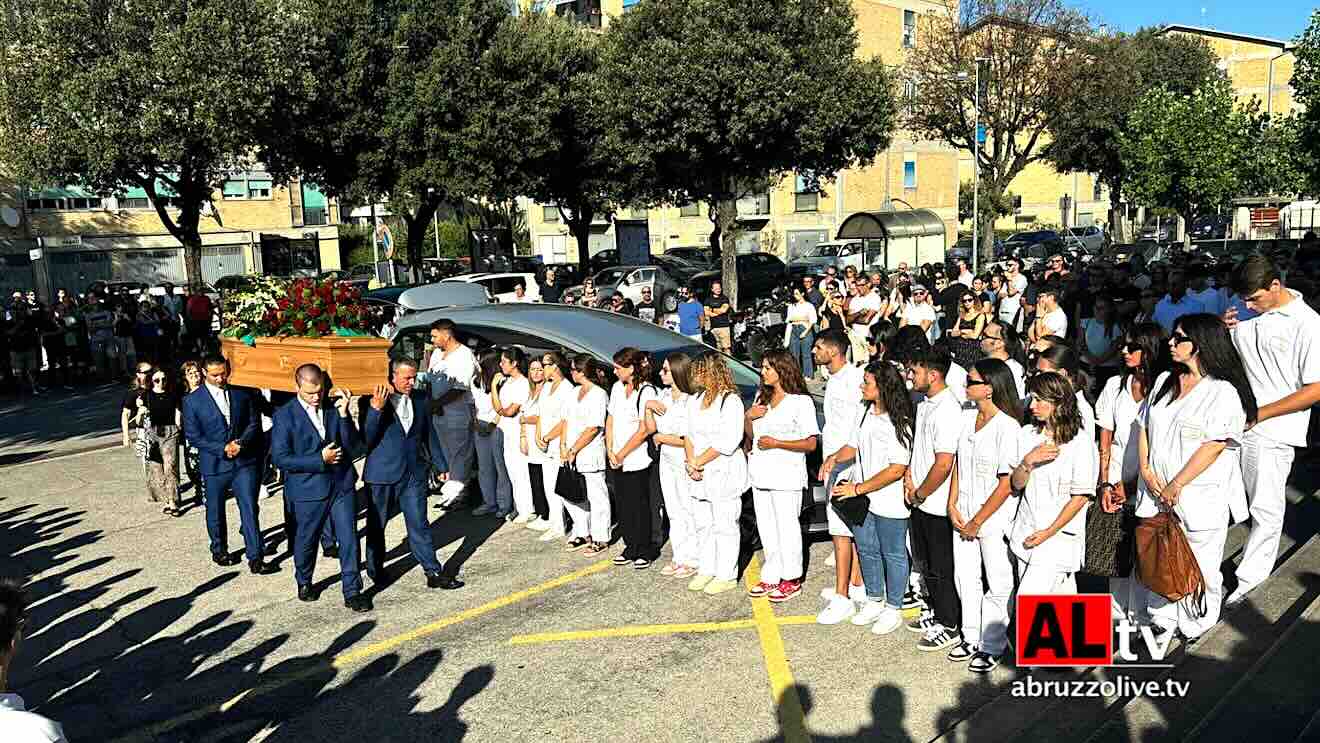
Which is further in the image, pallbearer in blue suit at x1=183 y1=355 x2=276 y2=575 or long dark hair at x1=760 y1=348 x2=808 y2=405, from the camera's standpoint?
pallbearer in blue suit at x1=183 y1=355 x2=276 y2=575

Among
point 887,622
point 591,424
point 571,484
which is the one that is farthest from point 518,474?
point 887,622

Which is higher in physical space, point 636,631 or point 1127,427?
point 1127,427

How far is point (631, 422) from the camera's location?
773 centimetres

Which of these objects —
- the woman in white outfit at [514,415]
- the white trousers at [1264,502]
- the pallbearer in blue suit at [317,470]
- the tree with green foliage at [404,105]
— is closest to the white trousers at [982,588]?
the white trousers at [1264,502]

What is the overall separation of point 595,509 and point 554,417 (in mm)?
818

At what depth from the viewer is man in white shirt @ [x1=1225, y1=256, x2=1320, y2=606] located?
19.3 ft

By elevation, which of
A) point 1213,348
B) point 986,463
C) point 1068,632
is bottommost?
point 1068,632

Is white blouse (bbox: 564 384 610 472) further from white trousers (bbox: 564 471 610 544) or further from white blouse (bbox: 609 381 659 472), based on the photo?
white blouse (bbox: 609 381 659 472)

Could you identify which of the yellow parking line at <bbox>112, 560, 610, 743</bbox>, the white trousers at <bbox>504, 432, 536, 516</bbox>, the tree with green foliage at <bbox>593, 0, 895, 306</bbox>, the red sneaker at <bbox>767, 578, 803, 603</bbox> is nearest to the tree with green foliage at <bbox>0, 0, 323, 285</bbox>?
the tree with green foliage at <bbox>593, 0, 895, 306</bbox>

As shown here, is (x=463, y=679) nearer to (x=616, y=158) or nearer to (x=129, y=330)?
(x=129, y=330)

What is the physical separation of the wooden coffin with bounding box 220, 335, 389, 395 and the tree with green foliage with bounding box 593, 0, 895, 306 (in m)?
16.4

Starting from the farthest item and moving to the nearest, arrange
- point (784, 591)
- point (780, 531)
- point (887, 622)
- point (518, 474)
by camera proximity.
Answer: point (518, 474), point (784, 591), point (780, 531), point (887, 622)

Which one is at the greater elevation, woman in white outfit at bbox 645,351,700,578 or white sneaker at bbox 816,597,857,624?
woman in white outfit at bbox 645,351,700,578

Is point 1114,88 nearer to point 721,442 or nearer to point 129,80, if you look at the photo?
point 129,80
